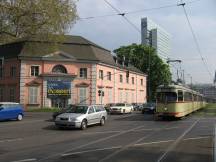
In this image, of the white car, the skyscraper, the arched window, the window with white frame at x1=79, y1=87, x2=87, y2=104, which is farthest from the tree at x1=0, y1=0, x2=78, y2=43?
the window with white frame at x1=79, y1=87, x2=87, y2=104

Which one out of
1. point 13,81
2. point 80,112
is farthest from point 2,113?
point 13,81

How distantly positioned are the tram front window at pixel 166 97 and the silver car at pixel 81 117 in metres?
7.59

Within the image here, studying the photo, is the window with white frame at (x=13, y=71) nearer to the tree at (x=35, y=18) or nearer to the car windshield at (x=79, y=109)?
the tree at (x=35, y=18)

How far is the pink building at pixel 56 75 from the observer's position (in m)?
61.0

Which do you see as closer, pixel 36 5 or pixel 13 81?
pixel 36 5

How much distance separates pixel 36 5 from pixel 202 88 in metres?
112

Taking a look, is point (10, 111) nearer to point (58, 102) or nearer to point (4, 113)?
point (4, 113)

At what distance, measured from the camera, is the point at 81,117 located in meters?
24.9

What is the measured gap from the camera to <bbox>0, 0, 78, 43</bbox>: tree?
34906mm

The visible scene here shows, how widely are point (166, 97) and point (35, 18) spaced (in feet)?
43.0

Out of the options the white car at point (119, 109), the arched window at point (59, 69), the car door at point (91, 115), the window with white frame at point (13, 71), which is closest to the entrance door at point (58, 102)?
the arched window at point (59, 69)

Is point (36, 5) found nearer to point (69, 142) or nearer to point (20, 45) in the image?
point (69, 142)

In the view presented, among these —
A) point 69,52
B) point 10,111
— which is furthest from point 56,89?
point 10,111

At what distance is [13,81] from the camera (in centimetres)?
6216
